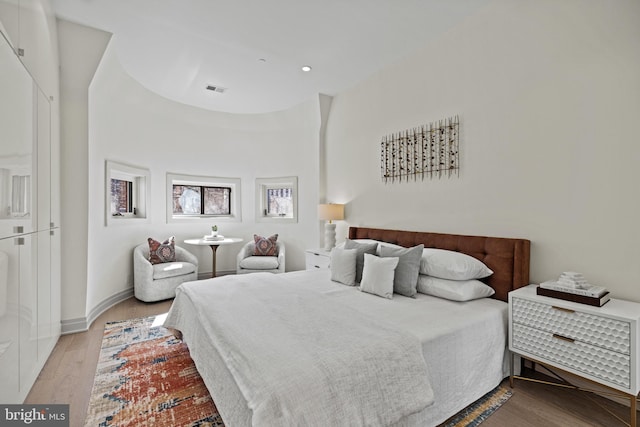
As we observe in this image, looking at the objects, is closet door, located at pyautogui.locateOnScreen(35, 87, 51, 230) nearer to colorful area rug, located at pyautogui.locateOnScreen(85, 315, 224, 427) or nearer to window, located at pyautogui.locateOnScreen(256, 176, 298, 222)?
colorful area rug, located at pyautogui.locateOnScreen(85, 315, 224, 427)

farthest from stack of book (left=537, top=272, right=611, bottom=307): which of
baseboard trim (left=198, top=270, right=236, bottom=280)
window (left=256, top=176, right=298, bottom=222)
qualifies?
baseboard trim (left=198, top=270, right=236, bottom=280)

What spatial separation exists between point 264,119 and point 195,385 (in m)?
4.62

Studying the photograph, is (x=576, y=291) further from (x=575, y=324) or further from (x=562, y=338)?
(x=562, y=338)

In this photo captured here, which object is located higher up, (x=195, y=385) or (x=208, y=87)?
(x=208, y=87)

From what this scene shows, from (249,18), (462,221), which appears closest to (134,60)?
(249,18)

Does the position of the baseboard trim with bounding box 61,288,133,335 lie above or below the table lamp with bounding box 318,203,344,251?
below

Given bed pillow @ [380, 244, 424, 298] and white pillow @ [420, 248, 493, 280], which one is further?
bed pillow @ [380, 244, 424, 298]

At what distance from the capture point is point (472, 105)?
277 cm

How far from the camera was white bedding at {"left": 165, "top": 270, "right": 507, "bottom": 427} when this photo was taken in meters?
1.37

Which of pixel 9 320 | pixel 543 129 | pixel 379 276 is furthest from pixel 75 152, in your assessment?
pixel 543 129

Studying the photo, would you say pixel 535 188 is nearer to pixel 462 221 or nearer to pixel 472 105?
pixel 462 221

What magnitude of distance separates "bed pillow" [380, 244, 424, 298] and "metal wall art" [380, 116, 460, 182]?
0.99 metres

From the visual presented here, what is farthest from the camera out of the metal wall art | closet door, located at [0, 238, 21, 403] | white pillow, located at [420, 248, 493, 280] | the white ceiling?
the metal wall art

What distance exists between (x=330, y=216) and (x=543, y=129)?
2.60 metres
